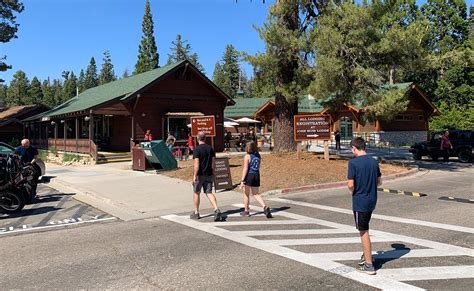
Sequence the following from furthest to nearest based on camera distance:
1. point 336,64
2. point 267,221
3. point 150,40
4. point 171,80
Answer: point 150,40 < point 171,80 < point 336,64 < point 267,221

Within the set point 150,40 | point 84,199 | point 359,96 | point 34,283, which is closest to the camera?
point 34,283

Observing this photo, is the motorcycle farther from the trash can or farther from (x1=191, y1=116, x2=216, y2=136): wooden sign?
(x1=191, y1=116, x2=216, y2=136): wooden sign

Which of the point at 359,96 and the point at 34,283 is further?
the point at 359,96

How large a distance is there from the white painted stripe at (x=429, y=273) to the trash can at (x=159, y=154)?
13.0m

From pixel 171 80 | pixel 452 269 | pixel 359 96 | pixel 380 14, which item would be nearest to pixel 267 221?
pixel 452 269

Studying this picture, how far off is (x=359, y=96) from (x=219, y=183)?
24.8 ft

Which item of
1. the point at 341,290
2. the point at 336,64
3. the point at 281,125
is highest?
the point at 336,64

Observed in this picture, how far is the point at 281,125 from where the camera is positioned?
1841cm

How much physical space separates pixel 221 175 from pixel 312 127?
20.4 feet

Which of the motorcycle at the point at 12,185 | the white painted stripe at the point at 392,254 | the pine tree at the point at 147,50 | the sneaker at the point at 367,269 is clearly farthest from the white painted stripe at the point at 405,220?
the pine tree at the point at 147,50

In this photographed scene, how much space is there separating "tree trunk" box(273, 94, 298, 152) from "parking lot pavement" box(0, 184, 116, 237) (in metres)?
9.33

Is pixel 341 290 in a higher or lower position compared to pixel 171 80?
lower

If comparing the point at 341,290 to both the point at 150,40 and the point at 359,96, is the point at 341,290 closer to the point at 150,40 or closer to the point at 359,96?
the point at 359,96

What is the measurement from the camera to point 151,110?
84.9 ft
